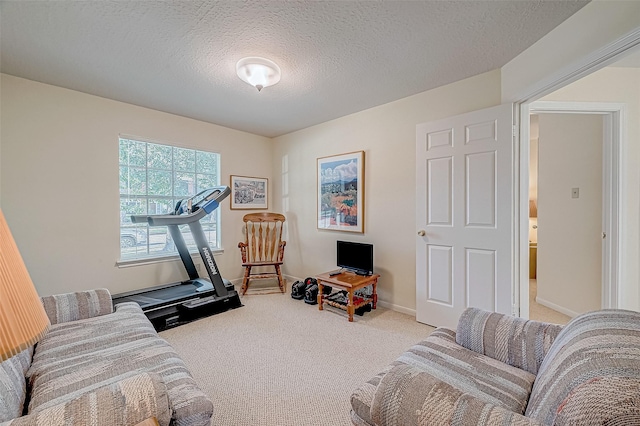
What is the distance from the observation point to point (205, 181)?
3.94m

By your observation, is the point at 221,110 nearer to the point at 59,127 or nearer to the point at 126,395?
the point at 59,127

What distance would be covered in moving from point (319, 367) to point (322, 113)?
2899 mm

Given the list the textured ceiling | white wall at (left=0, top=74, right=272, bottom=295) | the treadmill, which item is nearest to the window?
white wall at (left=0, top=74, right=272, bottom=295)

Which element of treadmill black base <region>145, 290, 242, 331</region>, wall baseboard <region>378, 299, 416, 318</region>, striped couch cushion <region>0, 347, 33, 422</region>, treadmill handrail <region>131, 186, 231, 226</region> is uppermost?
treadmill handrail <region>131, 186, 231, 226</region>

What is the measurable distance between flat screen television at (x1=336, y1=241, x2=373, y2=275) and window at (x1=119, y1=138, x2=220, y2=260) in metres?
1.98

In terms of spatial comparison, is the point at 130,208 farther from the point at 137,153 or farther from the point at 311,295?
the point at 311,295

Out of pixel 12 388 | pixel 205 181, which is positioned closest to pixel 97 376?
pixel 12 388

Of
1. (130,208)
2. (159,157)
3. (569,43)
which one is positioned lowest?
(130,208)

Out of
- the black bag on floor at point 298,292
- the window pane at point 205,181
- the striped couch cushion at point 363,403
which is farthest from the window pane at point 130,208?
the striped couch cushion at point 363,403

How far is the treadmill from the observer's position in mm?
2771

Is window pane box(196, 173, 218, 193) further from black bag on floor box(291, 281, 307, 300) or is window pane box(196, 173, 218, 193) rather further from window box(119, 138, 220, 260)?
black bag on floor box(291, 281, 307, 300)

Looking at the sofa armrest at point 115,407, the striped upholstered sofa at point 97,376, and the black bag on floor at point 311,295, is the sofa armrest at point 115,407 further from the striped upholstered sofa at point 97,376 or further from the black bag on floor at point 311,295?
the black bag on floor at point 311,295

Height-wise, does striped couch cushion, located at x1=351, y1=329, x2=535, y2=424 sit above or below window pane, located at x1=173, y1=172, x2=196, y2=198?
below

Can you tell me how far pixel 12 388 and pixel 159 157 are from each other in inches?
118
